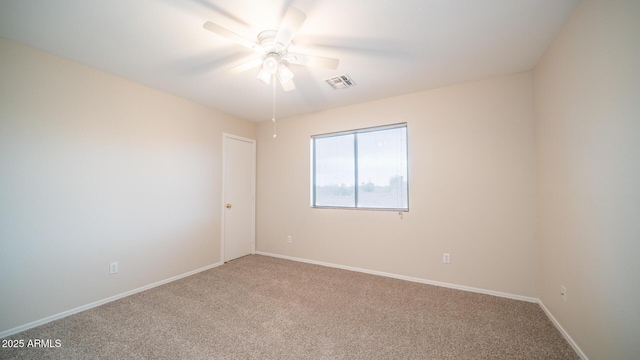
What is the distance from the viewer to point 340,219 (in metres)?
3.66

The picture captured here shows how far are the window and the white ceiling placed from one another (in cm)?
88

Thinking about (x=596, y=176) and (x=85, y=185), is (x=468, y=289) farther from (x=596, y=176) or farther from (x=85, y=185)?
(x=85, y=185)

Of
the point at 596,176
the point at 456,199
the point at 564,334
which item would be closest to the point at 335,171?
the point at 456,199

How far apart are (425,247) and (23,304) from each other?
407cm

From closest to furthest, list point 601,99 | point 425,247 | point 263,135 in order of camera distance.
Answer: point 601,99 < point 425,247 < point 263,135

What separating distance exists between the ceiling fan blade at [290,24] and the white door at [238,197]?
261 centimetres

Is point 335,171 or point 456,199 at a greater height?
point 335,171

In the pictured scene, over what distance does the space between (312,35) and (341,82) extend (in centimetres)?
92

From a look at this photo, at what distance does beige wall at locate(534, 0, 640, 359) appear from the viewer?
4.17 ft

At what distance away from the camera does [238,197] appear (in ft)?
13.6

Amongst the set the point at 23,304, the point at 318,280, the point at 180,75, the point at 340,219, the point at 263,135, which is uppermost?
the point at 180,75

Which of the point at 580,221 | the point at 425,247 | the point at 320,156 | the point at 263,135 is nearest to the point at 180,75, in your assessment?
the point at 263,135

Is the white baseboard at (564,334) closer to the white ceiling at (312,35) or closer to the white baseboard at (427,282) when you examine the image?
the white baseboard at (427,282)

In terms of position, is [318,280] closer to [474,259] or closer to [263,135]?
[474,259]
